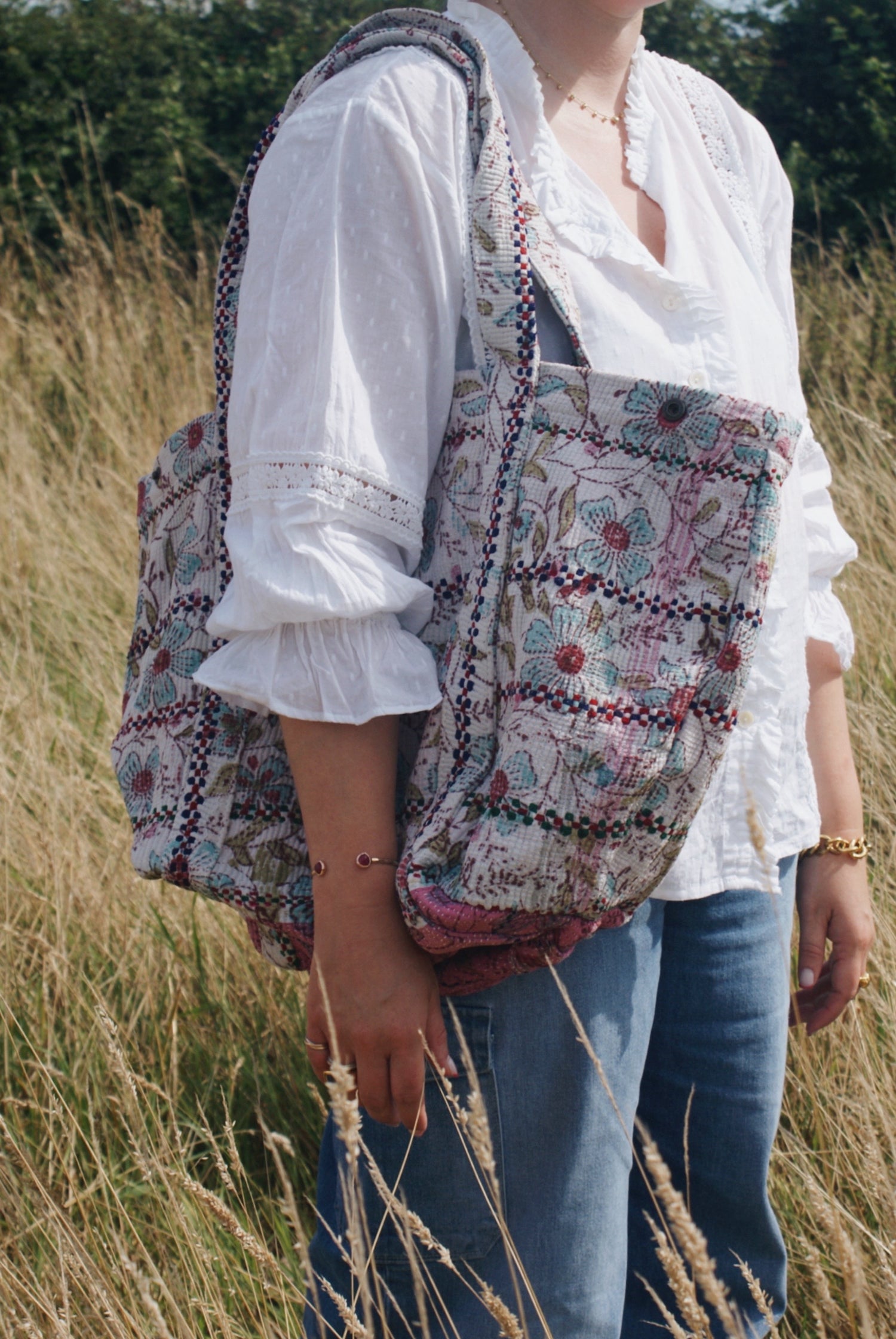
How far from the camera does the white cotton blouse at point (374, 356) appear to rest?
88 cm

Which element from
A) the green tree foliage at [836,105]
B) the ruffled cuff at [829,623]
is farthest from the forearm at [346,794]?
the green tree foliage at [836,105]

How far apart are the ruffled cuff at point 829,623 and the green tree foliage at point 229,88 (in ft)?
17.8

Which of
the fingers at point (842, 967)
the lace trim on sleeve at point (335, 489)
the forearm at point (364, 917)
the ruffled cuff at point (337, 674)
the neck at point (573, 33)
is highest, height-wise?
the neck at point (573, 33)

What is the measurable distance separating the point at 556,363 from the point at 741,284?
31cm

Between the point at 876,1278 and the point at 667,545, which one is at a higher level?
the point at 667,545

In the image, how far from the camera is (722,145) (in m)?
1.21

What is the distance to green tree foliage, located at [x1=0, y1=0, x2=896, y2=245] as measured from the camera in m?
6.02

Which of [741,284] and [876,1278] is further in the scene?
[876,1278]

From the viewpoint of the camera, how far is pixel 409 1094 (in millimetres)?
→ 929

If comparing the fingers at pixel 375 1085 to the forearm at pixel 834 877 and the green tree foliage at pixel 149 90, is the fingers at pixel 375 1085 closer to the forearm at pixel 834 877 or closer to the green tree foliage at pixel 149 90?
the forearm at pixel 834 877

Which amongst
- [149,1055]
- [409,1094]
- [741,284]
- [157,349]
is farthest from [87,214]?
[409,1094]

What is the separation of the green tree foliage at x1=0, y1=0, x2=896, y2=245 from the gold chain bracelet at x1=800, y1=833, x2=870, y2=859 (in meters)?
5.54

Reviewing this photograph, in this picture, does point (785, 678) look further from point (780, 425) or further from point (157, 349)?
point (157, 349)

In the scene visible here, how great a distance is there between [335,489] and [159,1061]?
4.73 ft
